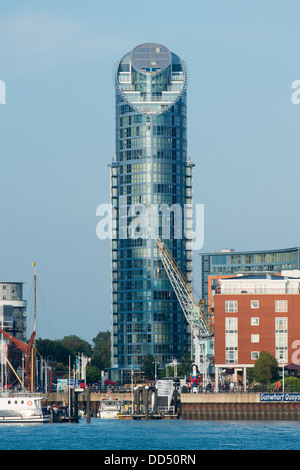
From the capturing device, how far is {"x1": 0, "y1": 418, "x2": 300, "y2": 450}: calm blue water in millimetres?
143250

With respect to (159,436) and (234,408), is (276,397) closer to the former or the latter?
(234,408)

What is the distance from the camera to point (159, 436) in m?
159

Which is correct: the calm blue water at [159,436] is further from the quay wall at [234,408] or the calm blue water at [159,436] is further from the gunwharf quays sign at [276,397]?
the gunwharf quays sign at [276,397]

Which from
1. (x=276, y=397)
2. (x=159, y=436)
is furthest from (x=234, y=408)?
(x=159, y=436)

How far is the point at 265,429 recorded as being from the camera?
166 m

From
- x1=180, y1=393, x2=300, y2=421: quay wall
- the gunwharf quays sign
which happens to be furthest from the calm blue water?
the gunwharf quays sign

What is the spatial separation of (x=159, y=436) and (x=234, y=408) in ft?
103

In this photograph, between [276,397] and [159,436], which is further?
[276,397]

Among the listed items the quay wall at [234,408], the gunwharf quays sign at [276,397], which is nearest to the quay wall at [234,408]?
the quay wall at [234,408]

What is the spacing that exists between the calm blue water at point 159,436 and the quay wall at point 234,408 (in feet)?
11.2

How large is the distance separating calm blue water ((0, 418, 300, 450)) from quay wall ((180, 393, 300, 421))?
342 centimetres
